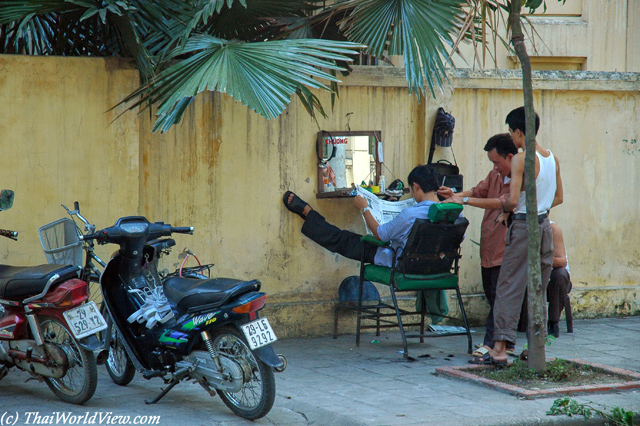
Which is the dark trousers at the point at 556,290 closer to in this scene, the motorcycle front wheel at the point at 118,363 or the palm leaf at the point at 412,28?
the palm leaf at the point at 412,28

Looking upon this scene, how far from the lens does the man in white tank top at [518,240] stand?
5.84 meters

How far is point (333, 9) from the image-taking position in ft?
22.3

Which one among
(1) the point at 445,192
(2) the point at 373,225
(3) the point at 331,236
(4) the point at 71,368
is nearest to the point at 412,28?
(1) the point at 445,192

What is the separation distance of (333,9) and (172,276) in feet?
9.59

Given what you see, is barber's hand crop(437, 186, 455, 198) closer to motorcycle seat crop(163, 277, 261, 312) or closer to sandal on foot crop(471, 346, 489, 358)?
sandal on foot crop(471, 346, 489, 358)

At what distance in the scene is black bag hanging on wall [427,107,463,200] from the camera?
7602 mm

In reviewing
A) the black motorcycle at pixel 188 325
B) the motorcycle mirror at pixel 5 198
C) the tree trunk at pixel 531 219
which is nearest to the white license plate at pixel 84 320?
the black motorcycle at pixel 188 325

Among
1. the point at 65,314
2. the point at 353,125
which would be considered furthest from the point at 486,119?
the point at 65,314

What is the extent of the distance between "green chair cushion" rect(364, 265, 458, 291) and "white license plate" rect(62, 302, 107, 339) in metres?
2.57

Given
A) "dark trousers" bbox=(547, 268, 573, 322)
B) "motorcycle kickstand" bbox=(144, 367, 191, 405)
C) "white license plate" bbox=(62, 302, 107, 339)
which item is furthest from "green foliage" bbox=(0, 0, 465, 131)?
"dark trousers" bbox=(547, 268, 573, 322)

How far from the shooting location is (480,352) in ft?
20.8

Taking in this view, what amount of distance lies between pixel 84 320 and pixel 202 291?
78 cm

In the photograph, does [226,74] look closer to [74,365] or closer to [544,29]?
[74,365]

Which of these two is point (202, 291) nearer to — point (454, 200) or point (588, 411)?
point (588, 411)
